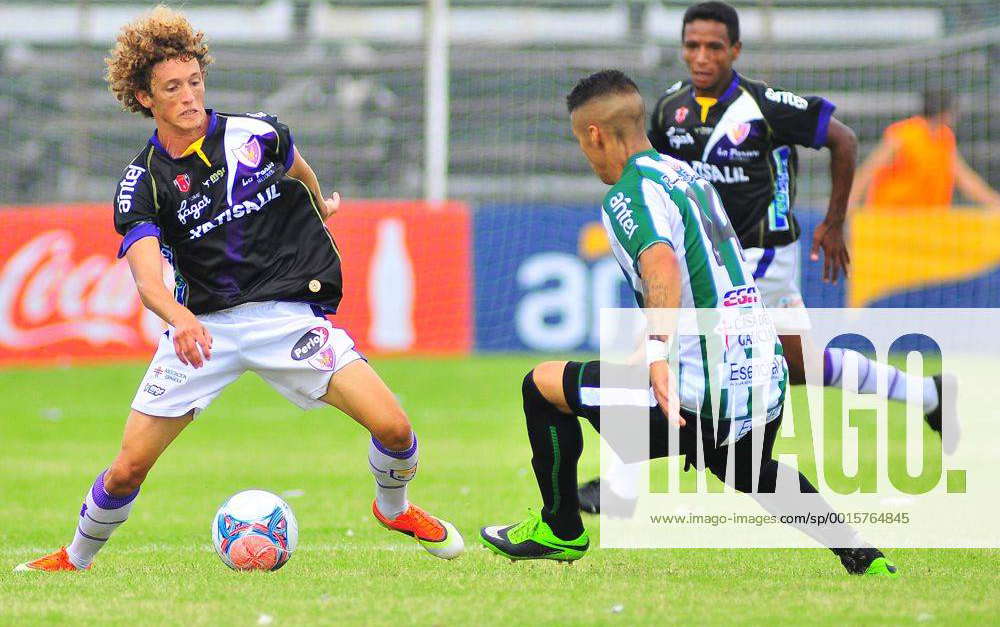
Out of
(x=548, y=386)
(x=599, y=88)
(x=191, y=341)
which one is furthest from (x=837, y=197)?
(x=191, y=341)

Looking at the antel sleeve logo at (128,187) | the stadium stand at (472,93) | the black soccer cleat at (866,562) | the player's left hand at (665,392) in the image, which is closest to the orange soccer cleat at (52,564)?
the antel sleeve logo at (128,187)

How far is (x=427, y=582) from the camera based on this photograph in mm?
5527

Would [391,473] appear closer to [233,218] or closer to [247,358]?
[247,358]

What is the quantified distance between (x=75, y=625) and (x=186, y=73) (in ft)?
7.31

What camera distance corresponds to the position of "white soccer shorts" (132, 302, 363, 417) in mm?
5770

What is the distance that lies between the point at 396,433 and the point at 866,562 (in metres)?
1.83

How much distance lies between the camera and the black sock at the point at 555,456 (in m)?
5.70

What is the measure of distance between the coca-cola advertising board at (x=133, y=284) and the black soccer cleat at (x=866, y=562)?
9.67 meters

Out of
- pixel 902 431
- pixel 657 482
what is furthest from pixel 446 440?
pixel 902 431

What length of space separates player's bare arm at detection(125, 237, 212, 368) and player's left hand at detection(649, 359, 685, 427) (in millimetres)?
1601

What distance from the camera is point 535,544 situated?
5812 mm

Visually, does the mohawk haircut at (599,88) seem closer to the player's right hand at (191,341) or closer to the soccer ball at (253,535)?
the player's right hand at (191,341)

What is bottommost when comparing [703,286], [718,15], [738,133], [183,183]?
[703,286]

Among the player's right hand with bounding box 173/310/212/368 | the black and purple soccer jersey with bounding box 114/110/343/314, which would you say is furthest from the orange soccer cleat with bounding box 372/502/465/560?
the player's right hand with bounding box 173/310/212/368
